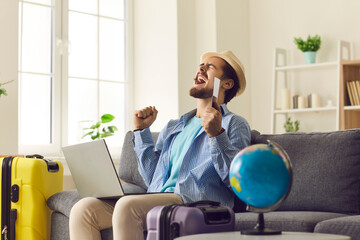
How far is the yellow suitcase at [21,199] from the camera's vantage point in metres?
3.02

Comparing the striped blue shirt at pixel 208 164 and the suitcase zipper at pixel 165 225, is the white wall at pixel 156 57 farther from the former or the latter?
the suitcase zipper at pixel 165 225

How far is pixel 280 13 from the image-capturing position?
19.1 feet

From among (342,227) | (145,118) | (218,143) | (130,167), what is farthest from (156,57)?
(342,227)

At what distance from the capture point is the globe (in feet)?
5.24

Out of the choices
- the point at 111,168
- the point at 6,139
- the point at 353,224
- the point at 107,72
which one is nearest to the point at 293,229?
the point at 353,224

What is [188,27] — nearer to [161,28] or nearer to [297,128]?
[161,28]

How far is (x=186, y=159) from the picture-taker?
2.61 meters

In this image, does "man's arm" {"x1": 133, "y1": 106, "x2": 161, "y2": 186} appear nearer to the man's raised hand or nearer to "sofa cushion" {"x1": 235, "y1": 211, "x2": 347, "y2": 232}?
the man's raised hand

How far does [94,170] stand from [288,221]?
0.83 meters

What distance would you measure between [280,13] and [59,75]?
219 cm

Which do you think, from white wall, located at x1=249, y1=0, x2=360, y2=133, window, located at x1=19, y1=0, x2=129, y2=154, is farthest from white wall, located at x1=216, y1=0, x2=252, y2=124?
window, located at x1=19, y1=0, x2=129, y2=154

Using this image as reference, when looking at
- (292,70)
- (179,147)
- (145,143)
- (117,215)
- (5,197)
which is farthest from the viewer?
(292,70)

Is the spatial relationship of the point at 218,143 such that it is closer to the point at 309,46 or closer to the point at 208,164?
the point at 208,164

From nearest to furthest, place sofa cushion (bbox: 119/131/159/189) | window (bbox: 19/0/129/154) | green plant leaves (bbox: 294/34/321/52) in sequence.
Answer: sofa cushion (bbox: 119/131/159/189) < window (bbox: 19/0/129/154) < green plant leaves (bbox: 294/34/321/52)
